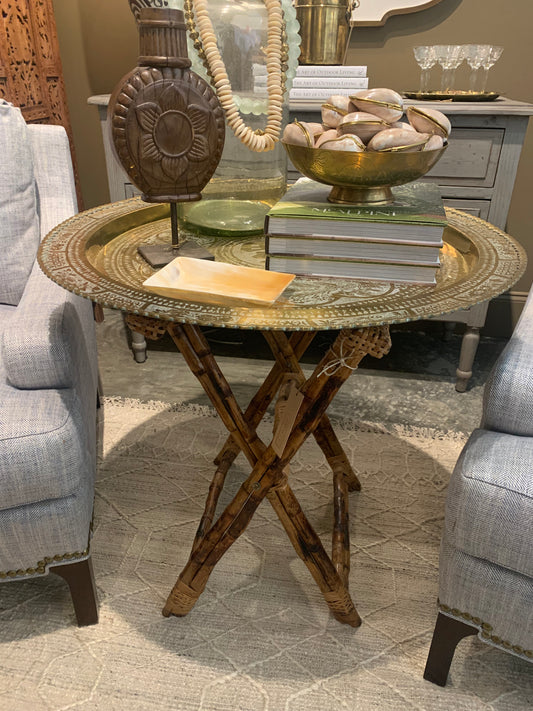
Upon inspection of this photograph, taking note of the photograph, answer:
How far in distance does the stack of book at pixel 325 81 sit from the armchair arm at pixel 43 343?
3.70 feet

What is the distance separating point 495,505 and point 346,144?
70cm

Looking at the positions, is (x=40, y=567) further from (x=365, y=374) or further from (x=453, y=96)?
(x=453, y=96)

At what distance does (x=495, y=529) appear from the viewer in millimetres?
1000

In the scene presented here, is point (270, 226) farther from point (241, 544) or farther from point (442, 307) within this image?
point (241, 544)

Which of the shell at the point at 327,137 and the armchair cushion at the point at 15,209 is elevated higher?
the shell at the point at 327,137

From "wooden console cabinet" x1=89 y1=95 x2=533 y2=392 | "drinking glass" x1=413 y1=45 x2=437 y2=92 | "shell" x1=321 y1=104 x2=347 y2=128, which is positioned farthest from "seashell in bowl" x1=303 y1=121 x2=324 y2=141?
"drinking glass" x1=413 y1=45 x2=437 y2=92

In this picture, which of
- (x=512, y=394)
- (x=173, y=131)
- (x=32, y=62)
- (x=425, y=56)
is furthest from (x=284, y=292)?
(x=32, y=62)

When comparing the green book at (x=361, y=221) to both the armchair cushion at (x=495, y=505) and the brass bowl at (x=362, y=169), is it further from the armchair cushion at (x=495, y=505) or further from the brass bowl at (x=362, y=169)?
the armchair cushion at (x=495, y=505)

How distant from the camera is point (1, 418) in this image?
112 centimetres

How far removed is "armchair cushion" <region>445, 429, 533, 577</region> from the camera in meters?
0.98

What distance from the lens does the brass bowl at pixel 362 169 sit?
1.01 m

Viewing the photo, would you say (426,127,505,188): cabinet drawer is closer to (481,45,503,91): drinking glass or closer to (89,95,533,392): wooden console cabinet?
(89,95,533,392): wooden console cabinet

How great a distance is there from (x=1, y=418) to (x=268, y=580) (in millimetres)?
760

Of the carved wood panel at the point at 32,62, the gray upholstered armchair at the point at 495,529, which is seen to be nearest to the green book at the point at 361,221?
the gray upholstered armchair at the point at 495,529
